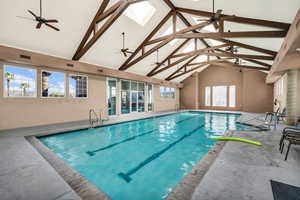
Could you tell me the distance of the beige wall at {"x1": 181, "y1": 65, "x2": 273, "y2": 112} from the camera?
34.1 ft

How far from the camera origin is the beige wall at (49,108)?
4598mm

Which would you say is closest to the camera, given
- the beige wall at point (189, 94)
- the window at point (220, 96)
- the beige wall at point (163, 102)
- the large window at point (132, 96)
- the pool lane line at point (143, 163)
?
the pool lane line at point (143, 163)

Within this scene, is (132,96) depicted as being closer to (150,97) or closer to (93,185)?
(150,97)

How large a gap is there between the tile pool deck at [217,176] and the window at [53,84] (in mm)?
3268

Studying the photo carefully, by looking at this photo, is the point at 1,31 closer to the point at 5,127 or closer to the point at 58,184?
Answer: the point at 5,127

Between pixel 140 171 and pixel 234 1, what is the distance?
495 centimetres

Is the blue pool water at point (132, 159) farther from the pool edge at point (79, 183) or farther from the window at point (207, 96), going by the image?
the window at point (207, 96)

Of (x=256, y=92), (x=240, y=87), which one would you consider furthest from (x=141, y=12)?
(x=256, y=92)

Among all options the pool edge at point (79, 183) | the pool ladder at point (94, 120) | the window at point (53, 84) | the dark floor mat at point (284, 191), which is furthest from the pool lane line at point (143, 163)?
the window at point (53, 84)

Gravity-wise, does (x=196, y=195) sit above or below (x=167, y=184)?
above

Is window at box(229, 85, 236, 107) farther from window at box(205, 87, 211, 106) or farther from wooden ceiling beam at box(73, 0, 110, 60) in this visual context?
wooden ceiling beam at box(73, 0, 110, 60)

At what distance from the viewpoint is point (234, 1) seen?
11.9ft

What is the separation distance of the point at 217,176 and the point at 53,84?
659cm

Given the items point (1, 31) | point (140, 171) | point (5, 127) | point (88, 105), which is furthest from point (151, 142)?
point (1, 31)
